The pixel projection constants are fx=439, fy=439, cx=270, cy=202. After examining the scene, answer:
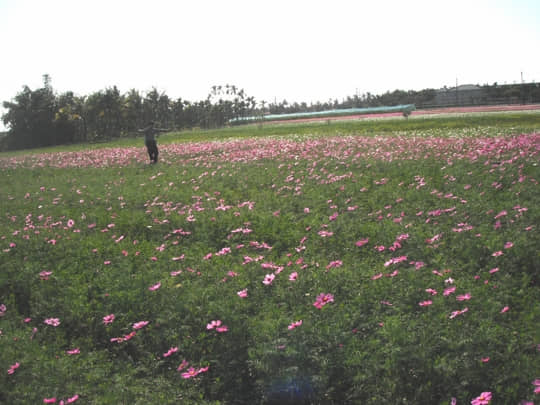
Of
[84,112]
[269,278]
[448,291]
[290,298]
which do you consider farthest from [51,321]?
[84,112]

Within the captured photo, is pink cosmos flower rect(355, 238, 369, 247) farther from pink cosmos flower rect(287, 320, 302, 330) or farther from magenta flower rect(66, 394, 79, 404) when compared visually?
magenta flower rect(66, 394, 79, 404)

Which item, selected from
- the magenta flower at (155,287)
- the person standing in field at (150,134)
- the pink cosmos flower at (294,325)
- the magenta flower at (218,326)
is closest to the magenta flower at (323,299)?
the pink cosmos flower at (294,325)

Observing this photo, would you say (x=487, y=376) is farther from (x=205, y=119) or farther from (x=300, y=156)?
(x=205, y=119)

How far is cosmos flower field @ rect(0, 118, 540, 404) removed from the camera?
3674 millimetres

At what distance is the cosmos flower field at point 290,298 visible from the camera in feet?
12.1

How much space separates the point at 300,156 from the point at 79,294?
1023cm

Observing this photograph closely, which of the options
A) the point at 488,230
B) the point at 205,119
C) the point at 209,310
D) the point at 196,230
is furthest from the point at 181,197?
the point at 205,119

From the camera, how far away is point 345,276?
510 centimetres

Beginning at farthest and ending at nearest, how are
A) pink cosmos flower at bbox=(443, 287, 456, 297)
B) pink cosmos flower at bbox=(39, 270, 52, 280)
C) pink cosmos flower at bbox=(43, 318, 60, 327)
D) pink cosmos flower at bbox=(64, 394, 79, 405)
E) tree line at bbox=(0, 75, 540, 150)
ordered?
tree line at bbox=(0, 75, 540, 150), pink cosmos flower at bbox=(39, 270, 52, 280), pink cosmos flower at bbox=(43, 318, 60, 327), pink cosmos flower at bbox=(443, 287, 456, 297), pink cosmos flower at bbox=(64, 394, 79, 405)

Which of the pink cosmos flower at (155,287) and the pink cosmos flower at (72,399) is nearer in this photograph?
the pink cosmos flower at (72,399)

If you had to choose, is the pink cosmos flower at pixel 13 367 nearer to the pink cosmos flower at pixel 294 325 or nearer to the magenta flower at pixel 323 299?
the pink cosmos flower at pixel 294 325

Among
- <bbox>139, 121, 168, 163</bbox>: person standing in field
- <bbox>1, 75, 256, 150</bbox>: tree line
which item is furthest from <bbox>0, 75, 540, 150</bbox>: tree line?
<bbox>139, 121, 168, 163</bbox>: person standing in field

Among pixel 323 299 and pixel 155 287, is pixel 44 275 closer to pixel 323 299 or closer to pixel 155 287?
Answer: pixel 155 287

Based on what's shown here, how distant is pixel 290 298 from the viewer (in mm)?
4766
